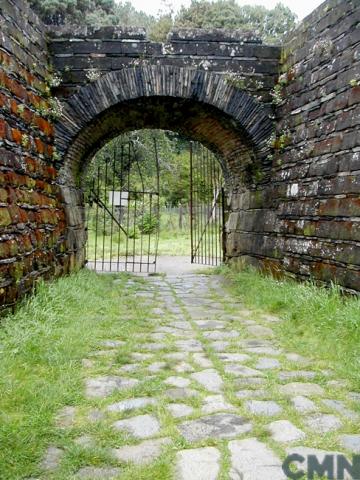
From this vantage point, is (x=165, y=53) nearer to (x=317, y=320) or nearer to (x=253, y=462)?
(x=317, y=320)

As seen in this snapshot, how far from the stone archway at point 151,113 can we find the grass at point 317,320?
7.22 feet

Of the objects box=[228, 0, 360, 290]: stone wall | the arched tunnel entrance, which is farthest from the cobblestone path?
the arched tunnel entrance

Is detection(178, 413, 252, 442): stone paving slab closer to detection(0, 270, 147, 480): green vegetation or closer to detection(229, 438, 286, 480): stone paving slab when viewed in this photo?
detection(229, 438, 286, 480): stone paving slab

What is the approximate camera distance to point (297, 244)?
5.31 metres

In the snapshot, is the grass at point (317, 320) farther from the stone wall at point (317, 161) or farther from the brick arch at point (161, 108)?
the brick arch at point (161, 108)

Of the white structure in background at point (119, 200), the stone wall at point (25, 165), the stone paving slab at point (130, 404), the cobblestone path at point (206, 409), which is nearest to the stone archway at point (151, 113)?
the stone wall at point (25, 165)

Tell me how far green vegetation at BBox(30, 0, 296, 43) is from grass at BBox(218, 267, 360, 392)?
23.4 m

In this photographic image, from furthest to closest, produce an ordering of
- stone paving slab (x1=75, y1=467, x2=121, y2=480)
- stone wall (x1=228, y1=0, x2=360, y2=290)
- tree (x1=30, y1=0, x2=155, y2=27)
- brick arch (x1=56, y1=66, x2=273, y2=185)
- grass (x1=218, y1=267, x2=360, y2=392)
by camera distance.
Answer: tree (x1=30, y1=0, x2=155, y2=27) < brick arch (x1=56, y1=66, x2=273, y2=185) < stone wall (x1=228, y1=0, x2=360, y2=290) < grass (x1=218, y1=267, x2=360, y2=392) < stone paving slab (x1=75, y1=467, x2=121, y2=480)

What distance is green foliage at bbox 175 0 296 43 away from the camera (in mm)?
29734

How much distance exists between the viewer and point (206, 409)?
98.8 inches

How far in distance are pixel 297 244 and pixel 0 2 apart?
157 inches

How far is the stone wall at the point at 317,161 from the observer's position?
4301 mm

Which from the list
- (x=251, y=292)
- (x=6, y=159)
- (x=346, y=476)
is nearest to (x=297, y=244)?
(x=251, y=292)

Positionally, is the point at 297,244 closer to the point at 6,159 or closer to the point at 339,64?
the point at 339,64
